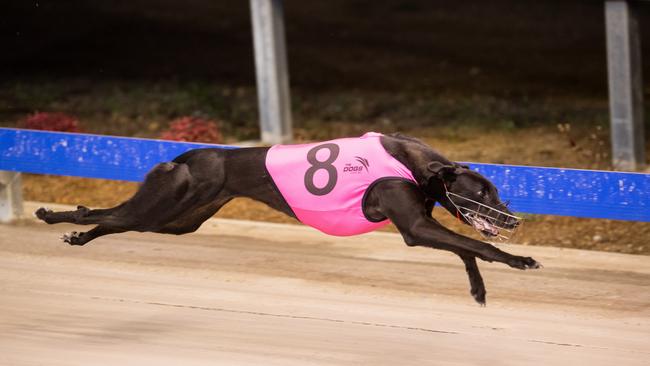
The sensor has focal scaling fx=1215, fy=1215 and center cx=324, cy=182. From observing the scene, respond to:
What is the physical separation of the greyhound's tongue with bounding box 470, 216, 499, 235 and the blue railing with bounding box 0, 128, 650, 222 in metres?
1.91

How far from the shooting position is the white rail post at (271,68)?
10.8 metres

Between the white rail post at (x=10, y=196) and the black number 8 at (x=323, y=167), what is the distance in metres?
3.76

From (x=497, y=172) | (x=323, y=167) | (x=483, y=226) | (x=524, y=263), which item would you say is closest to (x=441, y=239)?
(x=483, y=226)

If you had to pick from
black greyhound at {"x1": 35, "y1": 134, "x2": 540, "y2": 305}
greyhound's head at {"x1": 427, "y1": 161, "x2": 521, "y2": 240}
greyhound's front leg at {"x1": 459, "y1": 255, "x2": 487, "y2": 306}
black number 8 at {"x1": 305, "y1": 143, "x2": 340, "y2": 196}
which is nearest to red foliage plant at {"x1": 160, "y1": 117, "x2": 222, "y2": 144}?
black greyhound at {"x1": 35, "y1": 134, "x2": 540, "y2": 305}

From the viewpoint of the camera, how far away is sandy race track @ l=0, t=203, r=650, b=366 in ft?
20.0

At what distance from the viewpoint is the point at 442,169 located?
5539 millimetres

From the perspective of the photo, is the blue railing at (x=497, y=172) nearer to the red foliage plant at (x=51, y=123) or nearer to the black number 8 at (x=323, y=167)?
the black number 8 at (x=323, y=167)

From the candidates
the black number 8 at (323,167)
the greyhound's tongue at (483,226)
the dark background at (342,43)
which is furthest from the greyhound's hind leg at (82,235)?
the dark background at (342,43)

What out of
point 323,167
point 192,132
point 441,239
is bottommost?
point 441,239

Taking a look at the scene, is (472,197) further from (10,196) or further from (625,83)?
(10,196)

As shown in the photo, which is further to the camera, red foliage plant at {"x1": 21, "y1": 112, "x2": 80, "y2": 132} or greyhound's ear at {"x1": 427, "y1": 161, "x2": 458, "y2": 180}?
red foliage plant at {"x1": 21, "y1": 112, "x2": 80, "y2": 132}

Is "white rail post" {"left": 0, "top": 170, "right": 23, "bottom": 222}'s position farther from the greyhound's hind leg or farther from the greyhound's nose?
the greyhound's nose

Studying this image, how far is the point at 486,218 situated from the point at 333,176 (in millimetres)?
782

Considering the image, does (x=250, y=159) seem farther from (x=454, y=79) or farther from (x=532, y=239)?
(x=454, y=79)
